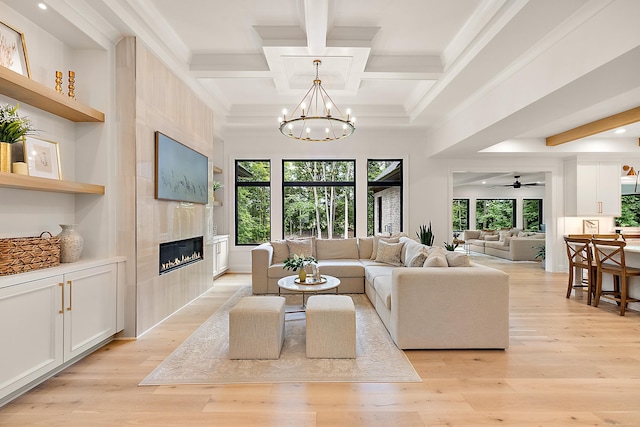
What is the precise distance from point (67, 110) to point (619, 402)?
4.72 m

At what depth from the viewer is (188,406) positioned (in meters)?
2.17

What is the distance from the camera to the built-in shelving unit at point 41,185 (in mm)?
2242

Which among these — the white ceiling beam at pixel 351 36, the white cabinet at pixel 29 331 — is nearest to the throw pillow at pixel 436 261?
the white ceiling beam at pixel 351 36

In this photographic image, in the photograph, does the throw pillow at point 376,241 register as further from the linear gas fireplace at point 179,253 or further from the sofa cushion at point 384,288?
the linear gas fireplace at point 179,253

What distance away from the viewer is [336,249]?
5.82m

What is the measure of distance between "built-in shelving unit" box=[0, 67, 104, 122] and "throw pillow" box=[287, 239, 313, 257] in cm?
320

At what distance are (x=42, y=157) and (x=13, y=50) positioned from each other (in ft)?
2.65

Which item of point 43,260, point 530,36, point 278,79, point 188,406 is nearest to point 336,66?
point 278,79

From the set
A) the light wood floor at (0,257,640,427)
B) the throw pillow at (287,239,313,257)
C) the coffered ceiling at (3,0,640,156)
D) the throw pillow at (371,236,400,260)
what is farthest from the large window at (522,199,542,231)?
the light wood floor at (0,257,640,427)

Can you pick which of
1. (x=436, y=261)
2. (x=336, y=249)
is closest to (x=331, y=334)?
(x=436, y=261)

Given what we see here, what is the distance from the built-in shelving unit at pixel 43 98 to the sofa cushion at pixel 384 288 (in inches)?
128

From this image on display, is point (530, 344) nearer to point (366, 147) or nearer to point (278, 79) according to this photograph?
point (278, 79)

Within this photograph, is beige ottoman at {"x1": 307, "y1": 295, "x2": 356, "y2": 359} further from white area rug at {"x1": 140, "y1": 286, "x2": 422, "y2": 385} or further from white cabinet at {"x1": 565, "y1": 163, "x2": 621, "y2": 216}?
white cabinet at {"x1": 565, "y1": 163, "x2": 621, "y2": 216}

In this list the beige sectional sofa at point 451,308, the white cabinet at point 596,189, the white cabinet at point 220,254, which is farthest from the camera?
the white cabinet at point 596,189
